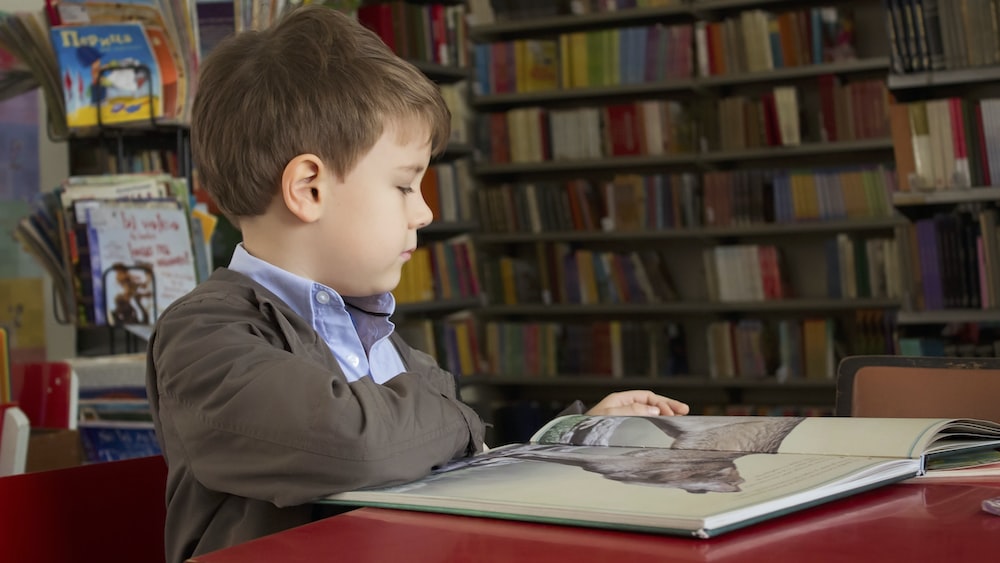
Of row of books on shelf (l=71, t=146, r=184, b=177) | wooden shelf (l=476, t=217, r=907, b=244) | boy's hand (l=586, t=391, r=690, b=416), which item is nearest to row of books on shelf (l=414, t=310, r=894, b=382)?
wooden shelf (l=476, t=217, r=907, b=244)

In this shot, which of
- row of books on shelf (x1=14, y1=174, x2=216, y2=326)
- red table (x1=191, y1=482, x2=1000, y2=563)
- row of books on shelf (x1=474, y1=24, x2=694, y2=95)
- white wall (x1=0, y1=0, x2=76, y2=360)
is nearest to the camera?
red table (x1=191, y1=482, x2=1000, y2=563)

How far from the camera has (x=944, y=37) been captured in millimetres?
3398

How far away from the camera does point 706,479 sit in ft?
2.35

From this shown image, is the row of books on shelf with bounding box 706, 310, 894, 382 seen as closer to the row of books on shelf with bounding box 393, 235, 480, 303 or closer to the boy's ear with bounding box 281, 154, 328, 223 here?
the row of books on shelf with bounding box 393, 235, 480, 303

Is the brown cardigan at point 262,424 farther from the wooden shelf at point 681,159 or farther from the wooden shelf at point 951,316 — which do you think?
the wooden shelf at point 681,159

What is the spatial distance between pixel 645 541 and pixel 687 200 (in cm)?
447

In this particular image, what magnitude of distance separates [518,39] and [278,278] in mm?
4784

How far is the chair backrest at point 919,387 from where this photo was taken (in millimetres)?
1167

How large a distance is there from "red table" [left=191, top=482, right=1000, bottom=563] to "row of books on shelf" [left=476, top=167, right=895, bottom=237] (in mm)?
4165

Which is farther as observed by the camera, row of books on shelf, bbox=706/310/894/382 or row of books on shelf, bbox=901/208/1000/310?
row of books on shelf, bbox=706/310/894/382

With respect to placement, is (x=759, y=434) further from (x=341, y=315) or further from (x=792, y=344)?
(x=792, y=344)

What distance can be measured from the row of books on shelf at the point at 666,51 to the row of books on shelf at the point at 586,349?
1.12 metres

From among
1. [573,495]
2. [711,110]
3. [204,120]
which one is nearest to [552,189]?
[711,110]

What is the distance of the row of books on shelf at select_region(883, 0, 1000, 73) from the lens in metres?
3.38
